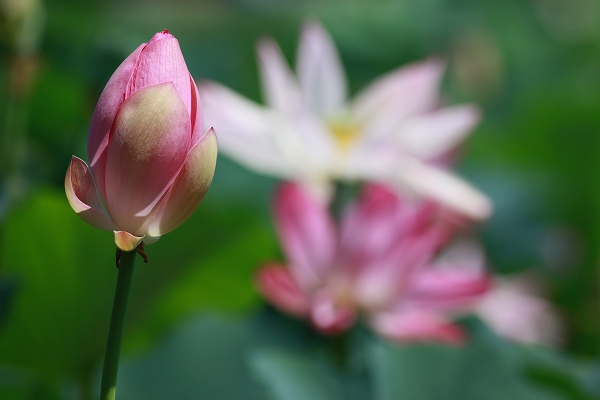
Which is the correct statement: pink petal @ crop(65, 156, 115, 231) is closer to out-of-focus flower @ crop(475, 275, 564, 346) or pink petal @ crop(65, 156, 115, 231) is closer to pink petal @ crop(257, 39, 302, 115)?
pink petal @ crop(257, 39, 302, 115)

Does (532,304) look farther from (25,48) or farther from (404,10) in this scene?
(404,10)

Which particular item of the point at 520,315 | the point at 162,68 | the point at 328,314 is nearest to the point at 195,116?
the point at 162,68

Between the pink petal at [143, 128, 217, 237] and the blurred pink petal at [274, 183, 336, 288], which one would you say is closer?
the pink petal at [143, 128, 217, 237]

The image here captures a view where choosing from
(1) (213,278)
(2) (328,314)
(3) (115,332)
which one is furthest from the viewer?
(1) (213,278)

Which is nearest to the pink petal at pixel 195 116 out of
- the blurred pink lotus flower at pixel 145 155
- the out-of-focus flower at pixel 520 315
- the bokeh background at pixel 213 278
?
the blurred pink lotus flower at pixel 145 155

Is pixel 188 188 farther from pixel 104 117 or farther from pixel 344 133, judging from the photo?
pixel 344 133

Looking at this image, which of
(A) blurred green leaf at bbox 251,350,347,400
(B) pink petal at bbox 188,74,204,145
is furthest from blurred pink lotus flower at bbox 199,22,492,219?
(B) pink petal at bbox 188,74,204,145

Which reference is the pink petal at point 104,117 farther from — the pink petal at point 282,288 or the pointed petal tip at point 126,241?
the pink petal at point 282,288
